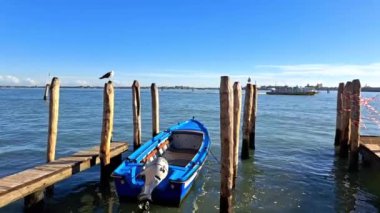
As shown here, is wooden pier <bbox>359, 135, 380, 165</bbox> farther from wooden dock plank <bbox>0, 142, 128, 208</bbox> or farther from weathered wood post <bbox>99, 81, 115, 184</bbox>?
wooden dock plank <bbox>0, 142, 128, 208</bbox>

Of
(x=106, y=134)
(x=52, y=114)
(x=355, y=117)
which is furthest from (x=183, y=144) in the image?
(x=355, y=117)

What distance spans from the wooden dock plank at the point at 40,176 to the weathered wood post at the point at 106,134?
33cm

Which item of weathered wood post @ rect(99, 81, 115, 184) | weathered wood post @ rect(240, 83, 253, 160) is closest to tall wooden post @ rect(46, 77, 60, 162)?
weathered wood post @ rect(99, 81, 115, 184)

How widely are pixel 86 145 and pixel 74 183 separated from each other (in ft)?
21.1

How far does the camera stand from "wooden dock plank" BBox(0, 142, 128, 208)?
6.59 meters

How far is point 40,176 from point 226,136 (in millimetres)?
4069

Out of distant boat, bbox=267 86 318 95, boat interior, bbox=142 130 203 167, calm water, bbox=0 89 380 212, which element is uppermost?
distant boat, bbox=267 86 318 95

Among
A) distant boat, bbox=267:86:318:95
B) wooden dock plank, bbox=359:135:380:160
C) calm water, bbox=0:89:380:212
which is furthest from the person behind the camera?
distant boat, bbox=267:86:318:95

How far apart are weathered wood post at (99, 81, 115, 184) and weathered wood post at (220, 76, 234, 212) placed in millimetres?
3563

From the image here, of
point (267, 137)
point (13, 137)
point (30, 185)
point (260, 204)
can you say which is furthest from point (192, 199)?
point (13, 137)

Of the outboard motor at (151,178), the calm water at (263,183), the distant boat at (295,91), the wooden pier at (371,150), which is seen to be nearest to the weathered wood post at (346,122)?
the calm water at (263,183)

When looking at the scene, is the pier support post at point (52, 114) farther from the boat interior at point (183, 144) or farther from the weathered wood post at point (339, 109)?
the weathered wood post at point (339, 109)

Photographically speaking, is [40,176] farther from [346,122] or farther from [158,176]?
[346,122]

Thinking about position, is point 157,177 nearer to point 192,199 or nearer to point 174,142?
point 192,199
